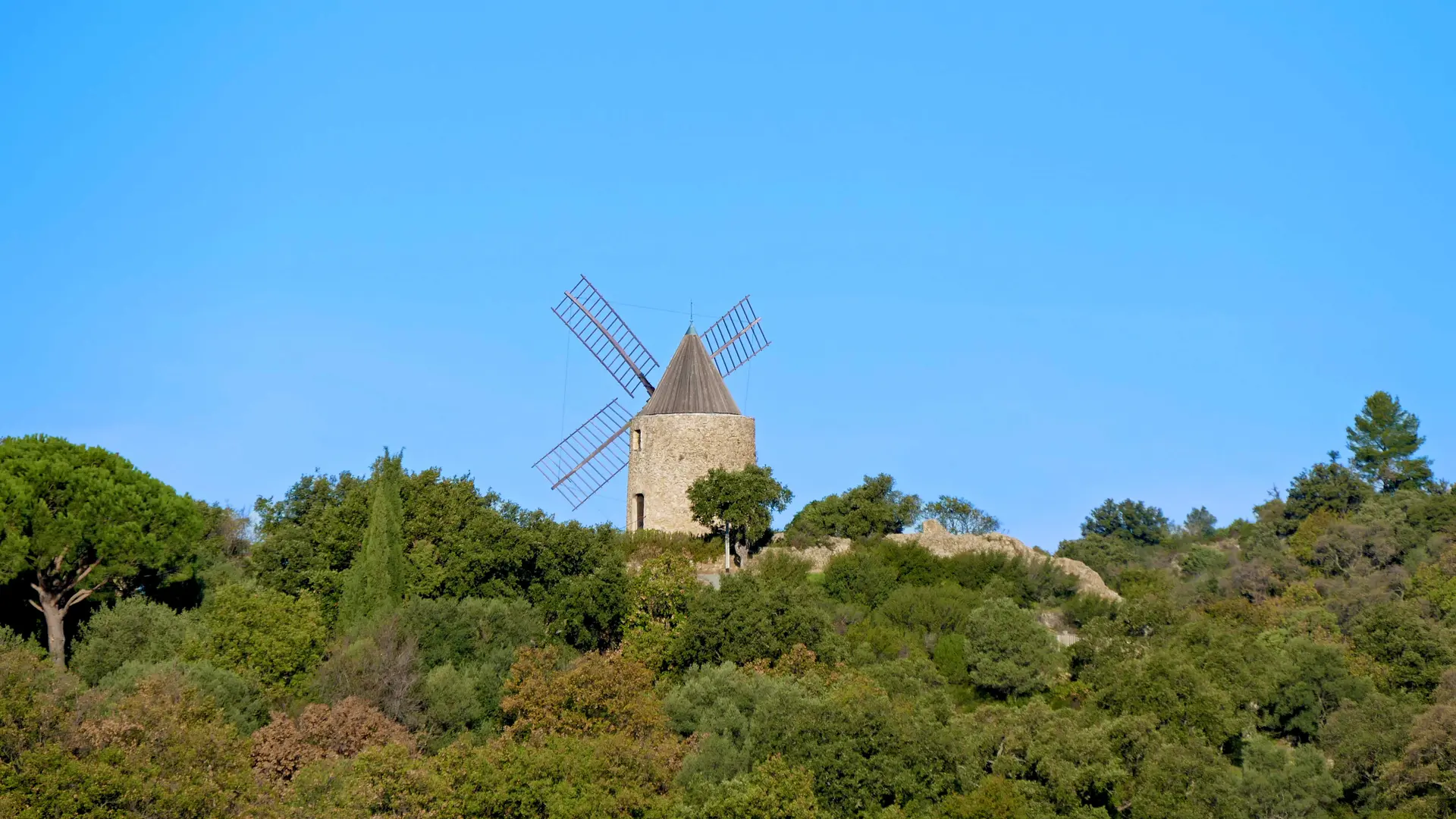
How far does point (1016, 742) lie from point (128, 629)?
56.6 ft

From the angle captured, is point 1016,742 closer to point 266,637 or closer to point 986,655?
point 986,655

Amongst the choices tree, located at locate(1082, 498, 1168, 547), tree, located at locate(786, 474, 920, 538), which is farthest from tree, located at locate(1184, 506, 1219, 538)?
tree, located at locate(786, 474, 920, 538)

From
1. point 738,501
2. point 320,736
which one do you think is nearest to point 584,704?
point 320,736

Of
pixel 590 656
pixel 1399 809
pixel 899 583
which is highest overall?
pixel 899 583

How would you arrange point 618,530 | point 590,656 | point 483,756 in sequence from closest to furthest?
1. point 483,756
2. point 590,656
3. point 618,530

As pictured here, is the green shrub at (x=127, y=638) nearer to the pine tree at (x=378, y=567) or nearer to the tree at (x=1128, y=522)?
the pine tree at (x=378, y=567)

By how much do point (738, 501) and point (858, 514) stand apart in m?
4.19

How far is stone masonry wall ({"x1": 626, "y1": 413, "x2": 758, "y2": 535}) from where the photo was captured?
4884cm

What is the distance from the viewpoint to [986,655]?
39.1m

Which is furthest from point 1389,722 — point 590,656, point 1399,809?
point 590,656

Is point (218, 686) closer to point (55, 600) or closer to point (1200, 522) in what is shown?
point (55, 600)

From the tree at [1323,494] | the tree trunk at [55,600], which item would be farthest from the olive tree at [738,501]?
the tree at [1323,494]

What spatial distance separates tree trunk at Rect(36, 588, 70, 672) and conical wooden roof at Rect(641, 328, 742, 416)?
56.2ft

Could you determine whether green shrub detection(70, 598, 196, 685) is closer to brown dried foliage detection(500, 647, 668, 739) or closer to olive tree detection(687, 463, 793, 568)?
brown dried foliage detection(500, 647, 668, 739)
